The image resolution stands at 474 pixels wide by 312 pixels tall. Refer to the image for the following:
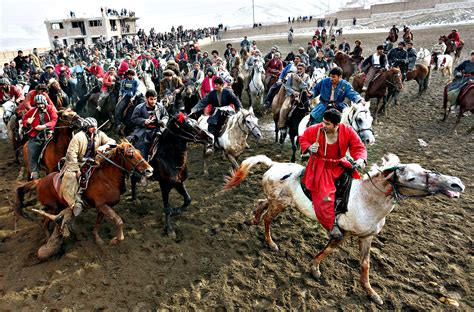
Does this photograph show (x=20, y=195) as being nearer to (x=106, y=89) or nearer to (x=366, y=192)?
(x=366, y=192)

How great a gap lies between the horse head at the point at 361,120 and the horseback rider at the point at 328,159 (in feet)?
7.22

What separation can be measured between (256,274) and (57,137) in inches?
192

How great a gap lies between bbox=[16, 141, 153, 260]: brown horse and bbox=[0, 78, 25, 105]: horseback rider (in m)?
6.35

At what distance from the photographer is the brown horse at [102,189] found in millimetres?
5204

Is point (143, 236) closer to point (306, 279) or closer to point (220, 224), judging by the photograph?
point (220, 224)

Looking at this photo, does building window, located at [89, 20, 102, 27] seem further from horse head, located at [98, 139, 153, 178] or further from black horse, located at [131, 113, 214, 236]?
horse head, located at [98, 139, 153, 178]

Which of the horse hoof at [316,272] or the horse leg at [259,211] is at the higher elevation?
the horse leg at [259,211]

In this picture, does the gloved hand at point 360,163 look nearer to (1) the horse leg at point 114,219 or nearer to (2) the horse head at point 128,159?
(2) the horse head at point 128,159

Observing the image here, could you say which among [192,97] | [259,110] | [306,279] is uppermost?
[192,97]

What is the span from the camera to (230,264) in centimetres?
522

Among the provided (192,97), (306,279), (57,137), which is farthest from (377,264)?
(192,97)

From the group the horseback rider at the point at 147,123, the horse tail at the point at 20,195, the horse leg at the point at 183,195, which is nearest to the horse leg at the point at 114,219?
the horse leg at the point at 183,195

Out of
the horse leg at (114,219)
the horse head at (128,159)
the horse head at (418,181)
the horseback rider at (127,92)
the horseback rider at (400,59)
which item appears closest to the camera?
the horse head at (418,181)

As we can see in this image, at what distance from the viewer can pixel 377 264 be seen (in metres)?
5.10
